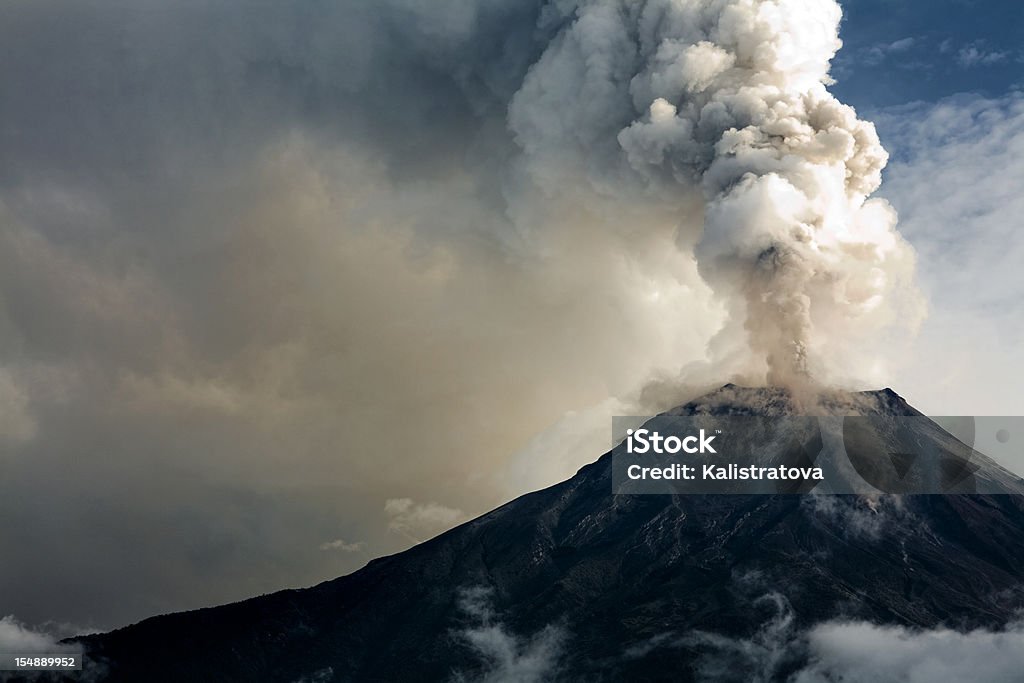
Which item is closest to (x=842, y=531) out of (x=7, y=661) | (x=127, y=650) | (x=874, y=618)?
(x=874, y=618)

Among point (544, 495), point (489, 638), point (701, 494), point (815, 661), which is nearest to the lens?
point (815, 661)

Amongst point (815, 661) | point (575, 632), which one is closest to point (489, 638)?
point (575, 632)

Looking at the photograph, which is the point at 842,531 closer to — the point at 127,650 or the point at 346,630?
the point at 346,630

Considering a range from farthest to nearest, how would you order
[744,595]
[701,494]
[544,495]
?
[544,495], [701,494], [744,595]

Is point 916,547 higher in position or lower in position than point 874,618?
higher

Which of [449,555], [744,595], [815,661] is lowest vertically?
[815,661]

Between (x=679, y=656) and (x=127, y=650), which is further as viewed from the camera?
(x=127, y=650)
